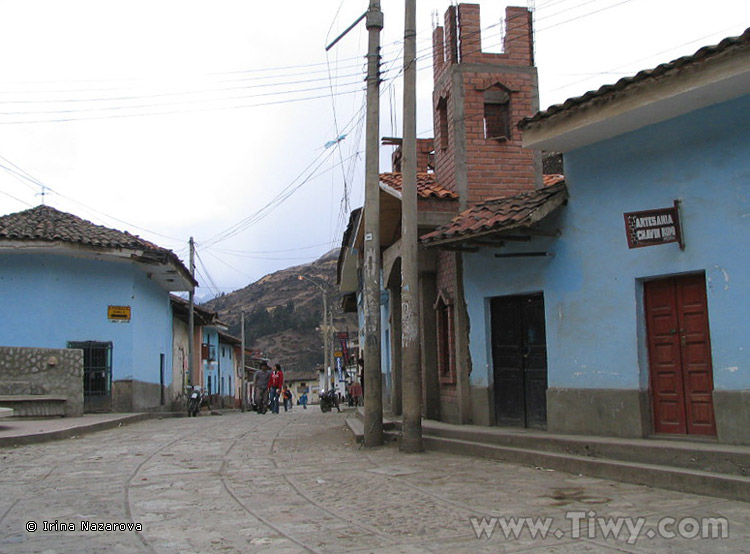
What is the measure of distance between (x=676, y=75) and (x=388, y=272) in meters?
8.02

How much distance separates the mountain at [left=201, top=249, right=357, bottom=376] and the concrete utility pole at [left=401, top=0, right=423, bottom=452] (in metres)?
64.4

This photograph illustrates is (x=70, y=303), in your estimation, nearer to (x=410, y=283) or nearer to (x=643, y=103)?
(x=410, y=283)

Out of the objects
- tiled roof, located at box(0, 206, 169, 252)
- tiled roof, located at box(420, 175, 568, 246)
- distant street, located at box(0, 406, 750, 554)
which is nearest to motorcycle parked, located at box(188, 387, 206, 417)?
tiled roof, located at box(0, 206, 169, 252)

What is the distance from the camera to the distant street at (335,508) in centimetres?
526

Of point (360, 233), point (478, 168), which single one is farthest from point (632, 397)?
point (360, 233)

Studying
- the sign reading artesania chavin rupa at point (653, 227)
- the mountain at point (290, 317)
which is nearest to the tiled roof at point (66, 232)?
the sign reading artesania chavin rupa at point (653, 227)

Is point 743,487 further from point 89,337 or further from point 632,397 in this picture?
point 89,337

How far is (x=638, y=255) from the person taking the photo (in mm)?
8867

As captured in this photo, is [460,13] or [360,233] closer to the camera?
[460,13]

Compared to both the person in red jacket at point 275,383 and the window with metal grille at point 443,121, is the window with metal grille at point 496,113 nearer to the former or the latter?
the window with metal grille at point 443,121

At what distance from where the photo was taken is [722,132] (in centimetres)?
795

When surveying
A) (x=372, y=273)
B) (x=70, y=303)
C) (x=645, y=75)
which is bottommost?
(x=372, y=273)

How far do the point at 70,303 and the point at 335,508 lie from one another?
15.9 metres

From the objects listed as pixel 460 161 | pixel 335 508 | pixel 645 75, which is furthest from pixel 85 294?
pixel 645 75
